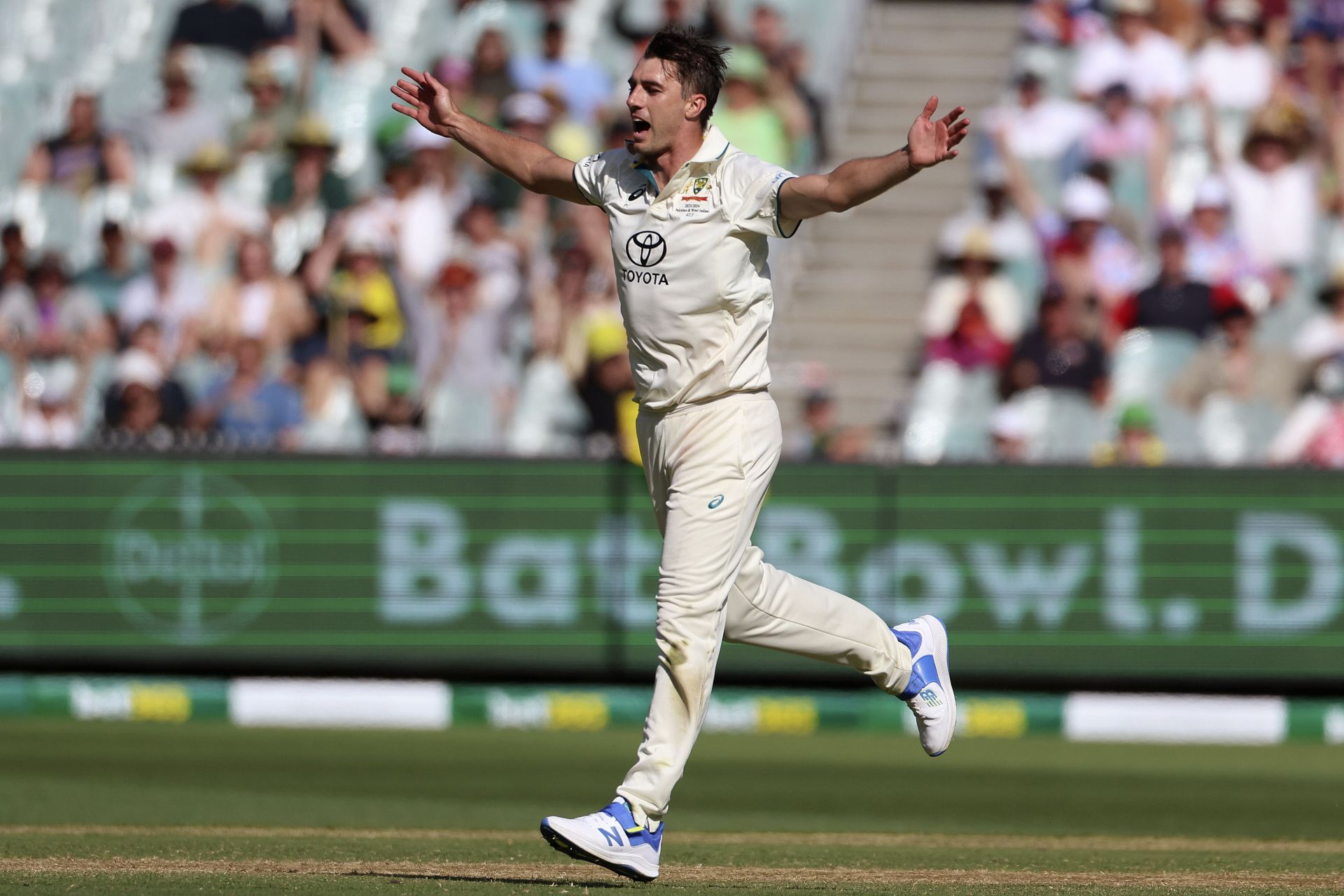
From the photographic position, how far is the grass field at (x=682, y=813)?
6277 mm

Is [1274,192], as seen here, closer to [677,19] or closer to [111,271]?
[677,19]

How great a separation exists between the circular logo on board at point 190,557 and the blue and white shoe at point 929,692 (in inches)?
241

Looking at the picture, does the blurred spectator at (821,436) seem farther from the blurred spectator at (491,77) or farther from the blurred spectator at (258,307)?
the blurred spectator at (491,77)

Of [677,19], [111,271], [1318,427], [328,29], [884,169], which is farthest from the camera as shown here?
[328,29]

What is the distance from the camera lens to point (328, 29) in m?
15.9

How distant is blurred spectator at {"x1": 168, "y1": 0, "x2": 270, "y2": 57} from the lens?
52.1 feet

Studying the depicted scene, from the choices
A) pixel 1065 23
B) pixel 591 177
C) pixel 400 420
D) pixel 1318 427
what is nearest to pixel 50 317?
pixel 400 420

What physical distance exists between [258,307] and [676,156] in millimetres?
8232

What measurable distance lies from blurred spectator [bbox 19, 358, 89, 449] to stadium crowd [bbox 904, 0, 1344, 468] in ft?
16.6

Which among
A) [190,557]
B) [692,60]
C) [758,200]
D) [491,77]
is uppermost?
[491,77]

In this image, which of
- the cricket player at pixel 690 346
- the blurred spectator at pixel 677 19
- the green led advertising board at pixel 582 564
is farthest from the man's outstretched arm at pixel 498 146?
the blurred spectator at pixel 677 19

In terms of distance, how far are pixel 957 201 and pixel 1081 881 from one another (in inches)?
371

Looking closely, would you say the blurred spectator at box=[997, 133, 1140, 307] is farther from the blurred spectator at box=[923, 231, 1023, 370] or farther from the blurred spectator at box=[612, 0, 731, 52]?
the blurred spectator at box=[612, 0, 731, 52]

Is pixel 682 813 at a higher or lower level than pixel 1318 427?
lower
